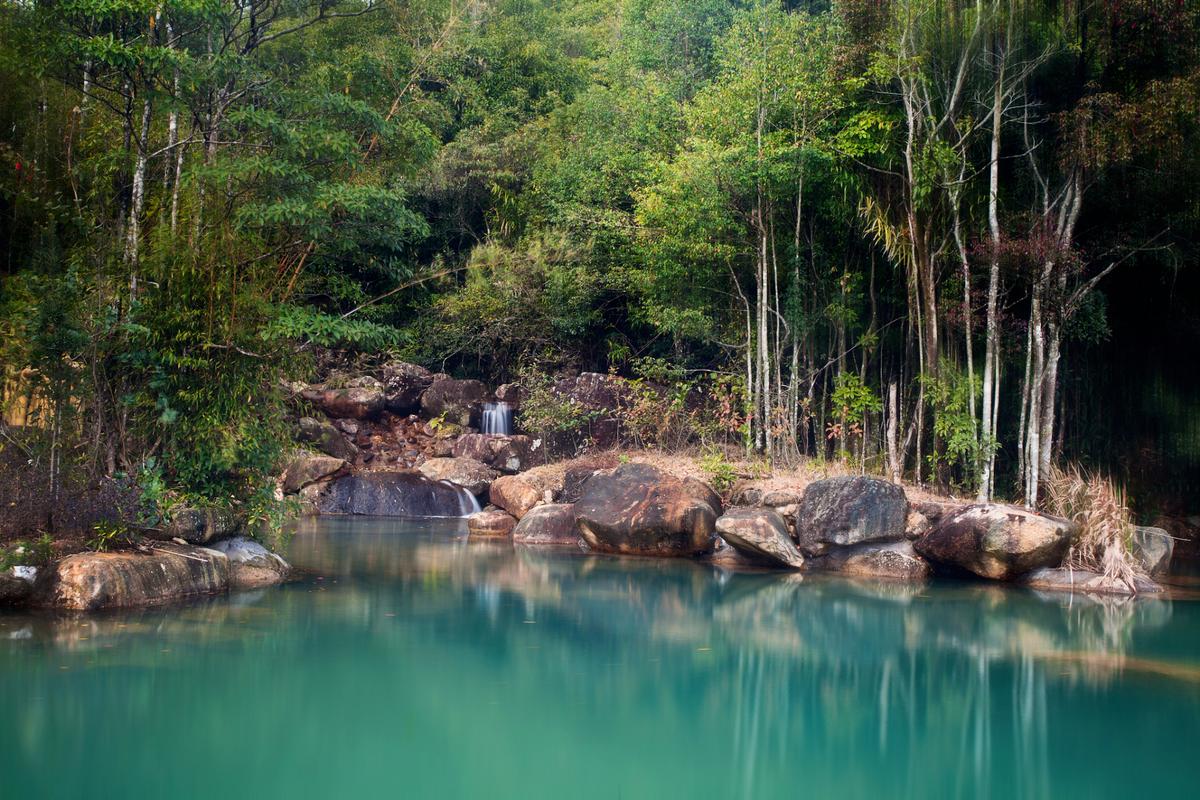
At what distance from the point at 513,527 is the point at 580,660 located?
25.8 feet

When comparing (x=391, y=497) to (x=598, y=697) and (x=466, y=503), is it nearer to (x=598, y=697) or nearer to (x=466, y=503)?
(x=466, y=503)

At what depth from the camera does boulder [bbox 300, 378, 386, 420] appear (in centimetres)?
1928

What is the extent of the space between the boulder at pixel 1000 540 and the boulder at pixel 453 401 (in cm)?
1081

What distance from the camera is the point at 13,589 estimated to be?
7.24m

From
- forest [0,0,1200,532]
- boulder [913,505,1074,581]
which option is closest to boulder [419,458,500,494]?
forest [0,0,1200,532]

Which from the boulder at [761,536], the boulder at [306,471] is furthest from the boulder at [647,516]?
the boulder at [306,471]

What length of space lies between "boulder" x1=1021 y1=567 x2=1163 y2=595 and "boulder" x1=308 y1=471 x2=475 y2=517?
31.3 feet

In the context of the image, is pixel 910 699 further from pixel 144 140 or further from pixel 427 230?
pixel 144 140

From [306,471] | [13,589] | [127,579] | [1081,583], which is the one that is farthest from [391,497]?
[1081,583]

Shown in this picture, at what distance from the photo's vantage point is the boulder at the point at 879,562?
35.0ft

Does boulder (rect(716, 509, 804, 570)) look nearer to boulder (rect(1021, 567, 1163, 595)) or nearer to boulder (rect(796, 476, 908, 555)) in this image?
boulder (rect(796, 476, 908, 555))

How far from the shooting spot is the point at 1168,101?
400 inches

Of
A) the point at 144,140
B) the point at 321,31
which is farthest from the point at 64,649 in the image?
the point at 321,31

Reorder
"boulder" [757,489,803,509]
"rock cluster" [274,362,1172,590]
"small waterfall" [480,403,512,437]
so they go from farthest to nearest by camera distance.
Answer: "small waterfall" [480,403,512,437] < "boulder" [757,489,803,509] < "rock cluster" [274,362,1172,590]
